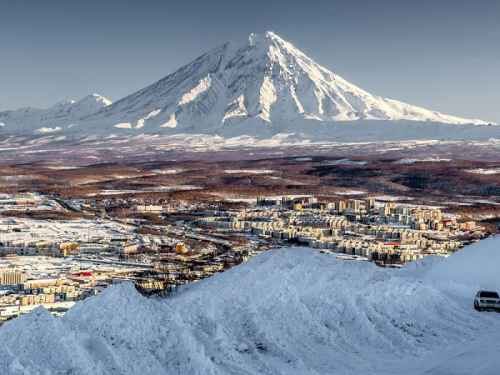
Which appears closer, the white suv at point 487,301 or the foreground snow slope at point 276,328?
the foreground snow slope at point 276,328

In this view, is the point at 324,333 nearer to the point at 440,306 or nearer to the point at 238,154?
the point at 440,306

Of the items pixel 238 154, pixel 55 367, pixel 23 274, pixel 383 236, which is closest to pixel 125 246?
pixel 23 274

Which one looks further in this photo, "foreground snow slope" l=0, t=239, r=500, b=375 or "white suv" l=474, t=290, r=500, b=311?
"white suv" l=474, t=290, r=500, b=311

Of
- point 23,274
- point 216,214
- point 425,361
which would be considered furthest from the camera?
point 216,214
